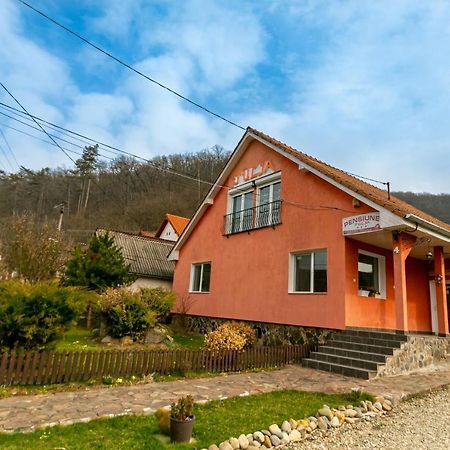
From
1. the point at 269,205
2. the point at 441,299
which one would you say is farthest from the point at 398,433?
the point at 269,205

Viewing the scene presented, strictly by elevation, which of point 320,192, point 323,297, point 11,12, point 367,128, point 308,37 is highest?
point 308,37

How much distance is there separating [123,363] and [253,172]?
8.93m

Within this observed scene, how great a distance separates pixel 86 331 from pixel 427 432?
38.7ft

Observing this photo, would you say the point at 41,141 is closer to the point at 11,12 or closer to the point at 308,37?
the point at 11,12

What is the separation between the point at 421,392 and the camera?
22.4 ft

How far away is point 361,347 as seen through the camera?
353 inches

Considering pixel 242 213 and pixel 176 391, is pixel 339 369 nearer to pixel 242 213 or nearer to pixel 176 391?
pixel 176 391

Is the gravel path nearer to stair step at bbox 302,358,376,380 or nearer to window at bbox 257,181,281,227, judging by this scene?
stair step at bbox 302,358,376,380

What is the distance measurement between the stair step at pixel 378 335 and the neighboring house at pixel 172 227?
78.0ft

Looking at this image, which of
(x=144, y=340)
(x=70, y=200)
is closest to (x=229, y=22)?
(x=144, y=340)

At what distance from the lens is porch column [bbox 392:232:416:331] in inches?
349

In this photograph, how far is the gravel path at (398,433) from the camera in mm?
4418

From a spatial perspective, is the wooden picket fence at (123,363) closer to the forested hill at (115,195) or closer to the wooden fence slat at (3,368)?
the wooden fence slat at (3,368)

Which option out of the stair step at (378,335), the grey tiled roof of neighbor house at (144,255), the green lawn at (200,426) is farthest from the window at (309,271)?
the grey tiled roof of neighbor house at (144,255)
